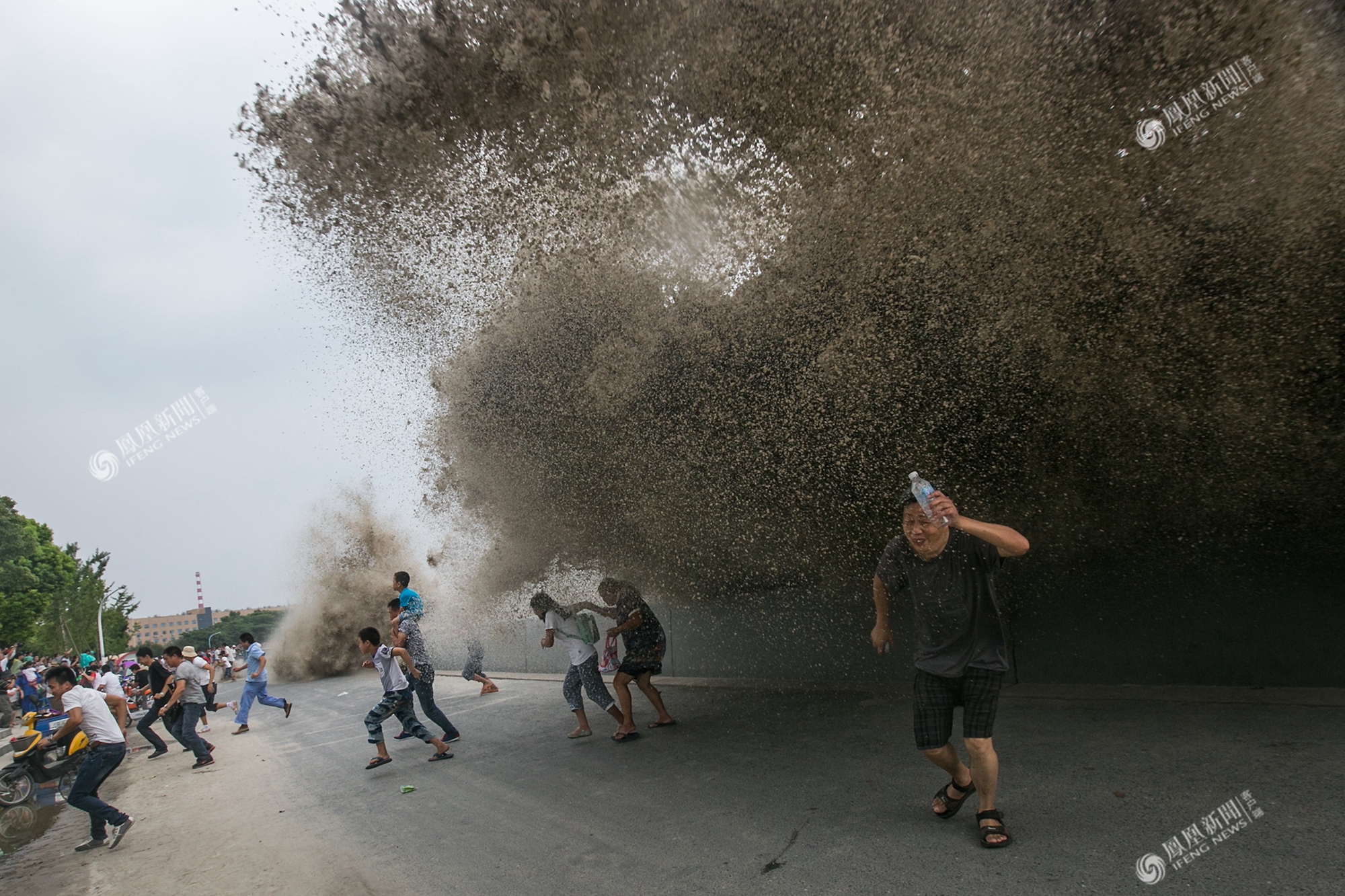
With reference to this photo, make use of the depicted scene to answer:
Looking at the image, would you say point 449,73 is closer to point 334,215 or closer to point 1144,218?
point 334,215

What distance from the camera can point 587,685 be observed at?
7793 mm

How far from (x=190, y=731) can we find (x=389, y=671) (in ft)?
12.7

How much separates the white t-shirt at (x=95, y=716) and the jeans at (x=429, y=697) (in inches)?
95.6

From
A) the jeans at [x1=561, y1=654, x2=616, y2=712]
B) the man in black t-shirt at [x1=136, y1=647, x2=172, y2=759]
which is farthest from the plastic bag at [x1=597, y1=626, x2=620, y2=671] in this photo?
the man in black t-shirt at [x1=136, y1=647, x2=172, y2=759]

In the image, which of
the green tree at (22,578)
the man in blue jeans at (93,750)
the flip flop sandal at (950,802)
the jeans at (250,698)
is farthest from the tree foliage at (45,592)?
the flip flop sandal at (950,802)

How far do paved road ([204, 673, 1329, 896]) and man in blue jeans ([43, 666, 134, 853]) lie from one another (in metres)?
1.31

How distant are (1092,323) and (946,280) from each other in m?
0.87

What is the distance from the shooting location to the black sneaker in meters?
6.06

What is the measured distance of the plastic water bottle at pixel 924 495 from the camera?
3.52m

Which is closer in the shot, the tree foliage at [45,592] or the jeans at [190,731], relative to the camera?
the jeans at [190,731]

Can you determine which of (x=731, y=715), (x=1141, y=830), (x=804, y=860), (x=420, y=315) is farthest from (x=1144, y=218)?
(x=731, y=715)

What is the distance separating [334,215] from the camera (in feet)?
15.8

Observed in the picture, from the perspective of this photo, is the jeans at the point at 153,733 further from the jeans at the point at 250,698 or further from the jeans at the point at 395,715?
the jeans at the point at 395,715

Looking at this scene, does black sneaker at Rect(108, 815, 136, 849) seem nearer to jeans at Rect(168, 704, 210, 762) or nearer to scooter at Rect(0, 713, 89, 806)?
scooter at Rect(0, 713, 89, 806)
